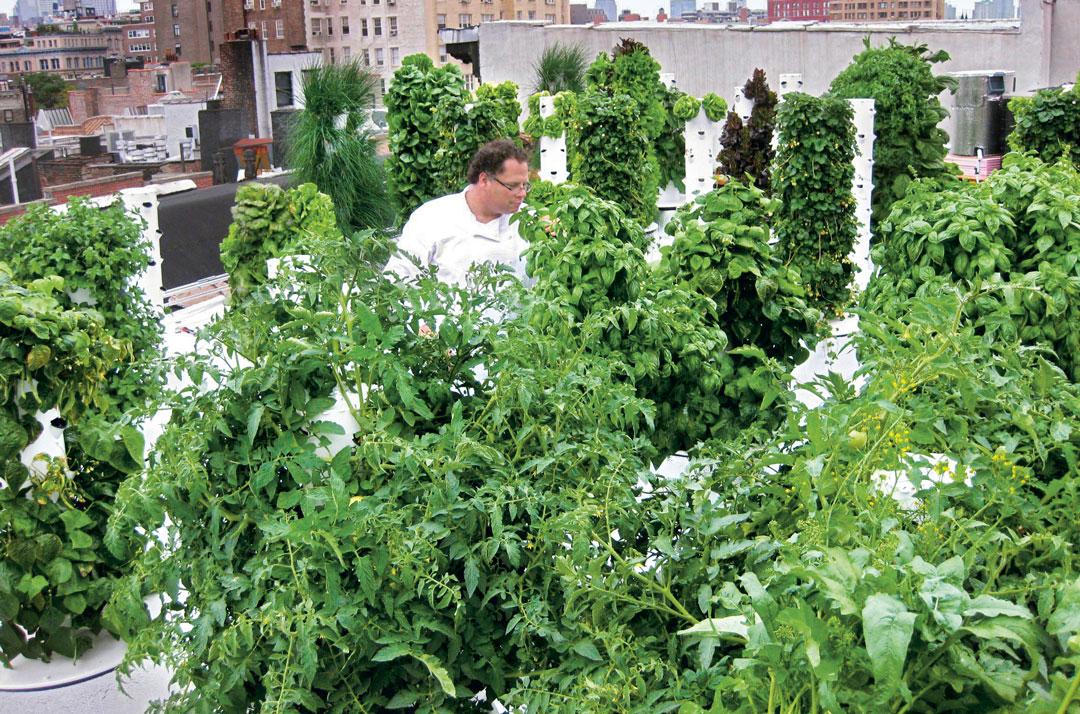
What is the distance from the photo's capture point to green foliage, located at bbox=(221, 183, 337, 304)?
18.0 feet

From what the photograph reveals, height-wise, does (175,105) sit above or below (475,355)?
above

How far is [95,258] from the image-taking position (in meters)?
3.50

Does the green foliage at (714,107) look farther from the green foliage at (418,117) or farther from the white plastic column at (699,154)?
the green foliage at (418,117)

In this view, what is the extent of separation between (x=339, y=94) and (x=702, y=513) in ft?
30.5

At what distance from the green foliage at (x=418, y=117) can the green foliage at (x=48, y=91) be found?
42.0 meters

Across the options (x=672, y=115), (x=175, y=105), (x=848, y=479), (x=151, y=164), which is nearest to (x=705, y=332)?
(x=848, y=479)

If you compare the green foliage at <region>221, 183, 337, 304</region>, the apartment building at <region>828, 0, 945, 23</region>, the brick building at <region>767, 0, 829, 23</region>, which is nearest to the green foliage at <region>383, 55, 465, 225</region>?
the green foliage at <region>221, 183, 337, 304</region>

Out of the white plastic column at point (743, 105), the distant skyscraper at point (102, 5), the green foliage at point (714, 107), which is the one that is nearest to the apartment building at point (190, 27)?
the distant skyscraper at point (102, 5)

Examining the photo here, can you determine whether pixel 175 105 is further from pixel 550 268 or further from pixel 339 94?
pixel 550 268

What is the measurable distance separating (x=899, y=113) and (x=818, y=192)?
46.9 inches

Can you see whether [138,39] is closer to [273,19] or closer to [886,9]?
[273,19]

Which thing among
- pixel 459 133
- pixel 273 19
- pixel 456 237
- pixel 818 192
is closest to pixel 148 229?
pixel 456 237

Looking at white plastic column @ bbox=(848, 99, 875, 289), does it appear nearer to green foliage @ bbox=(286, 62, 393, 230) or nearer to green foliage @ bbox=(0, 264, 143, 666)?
green foliage @ bbox=(0, 264, 143, 666)

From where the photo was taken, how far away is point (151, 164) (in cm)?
2859
